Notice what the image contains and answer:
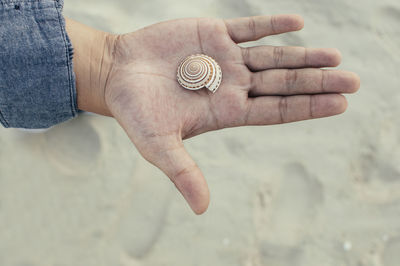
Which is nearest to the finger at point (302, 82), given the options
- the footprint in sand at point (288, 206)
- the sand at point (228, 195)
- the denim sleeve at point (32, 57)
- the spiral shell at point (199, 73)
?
the spiral shell at point (199, 73)

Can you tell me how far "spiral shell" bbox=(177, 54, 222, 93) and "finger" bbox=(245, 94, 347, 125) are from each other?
0.91 ft

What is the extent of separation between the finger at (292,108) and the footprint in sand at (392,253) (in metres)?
1.22

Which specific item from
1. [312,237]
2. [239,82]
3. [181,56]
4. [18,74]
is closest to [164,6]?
[181,56]

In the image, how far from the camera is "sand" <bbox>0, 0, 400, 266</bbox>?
3062 millimetres

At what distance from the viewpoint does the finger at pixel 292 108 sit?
254cm

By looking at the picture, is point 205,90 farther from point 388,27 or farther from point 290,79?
point 388,27

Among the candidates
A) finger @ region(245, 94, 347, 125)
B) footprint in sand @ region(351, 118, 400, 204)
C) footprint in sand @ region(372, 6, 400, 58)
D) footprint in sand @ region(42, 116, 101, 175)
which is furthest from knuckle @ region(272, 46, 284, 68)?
footprint in sand @ region(42, 116, 101, 175)

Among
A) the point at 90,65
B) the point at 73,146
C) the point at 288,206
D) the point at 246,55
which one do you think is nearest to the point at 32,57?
the point at 90,65

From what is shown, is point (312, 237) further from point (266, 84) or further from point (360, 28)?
point (360, 28)

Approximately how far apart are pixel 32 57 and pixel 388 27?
9.85 feet

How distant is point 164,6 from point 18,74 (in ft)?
5.45

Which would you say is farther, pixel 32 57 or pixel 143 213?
pixel 143 213

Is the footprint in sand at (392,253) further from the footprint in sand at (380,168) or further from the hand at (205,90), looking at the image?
the hand at (205,90)

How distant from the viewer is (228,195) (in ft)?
10.4
